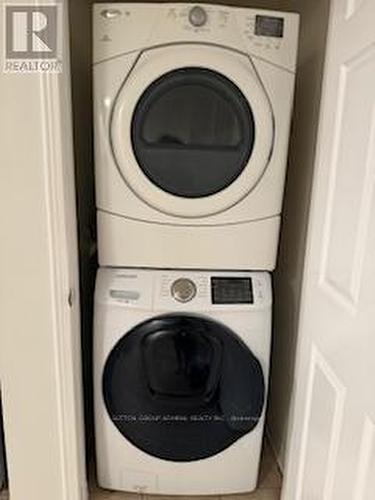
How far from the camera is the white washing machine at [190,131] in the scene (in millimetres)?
1389

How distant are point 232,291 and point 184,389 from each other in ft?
1.23

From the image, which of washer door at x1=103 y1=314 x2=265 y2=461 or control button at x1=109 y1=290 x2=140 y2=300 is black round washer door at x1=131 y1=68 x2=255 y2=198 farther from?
washer door at x1=103 y1=314 x2=265 y2=461

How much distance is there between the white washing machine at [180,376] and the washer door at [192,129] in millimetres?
282

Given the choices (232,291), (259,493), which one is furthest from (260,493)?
(232,291)

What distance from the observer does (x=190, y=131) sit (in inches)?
58.1

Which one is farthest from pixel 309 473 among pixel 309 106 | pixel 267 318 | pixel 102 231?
pixel 309 106

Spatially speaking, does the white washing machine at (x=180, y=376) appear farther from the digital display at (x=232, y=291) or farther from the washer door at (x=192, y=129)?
the washer door at (x=192, y=129)

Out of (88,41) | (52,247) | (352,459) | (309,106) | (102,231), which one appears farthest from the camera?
(88,41)

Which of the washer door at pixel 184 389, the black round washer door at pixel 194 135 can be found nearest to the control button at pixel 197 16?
the black round washer door at pixel 194 135

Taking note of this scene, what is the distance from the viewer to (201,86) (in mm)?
1434

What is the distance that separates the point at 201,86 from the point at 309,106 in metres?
0.45

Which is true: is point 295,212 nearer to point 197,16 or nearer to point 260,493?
point 197,16

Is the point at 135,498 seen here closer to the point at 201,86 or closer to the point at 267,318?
the point at 267,318

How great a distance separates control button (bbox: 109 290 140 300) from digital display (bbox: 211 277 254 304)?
0.83ft
